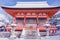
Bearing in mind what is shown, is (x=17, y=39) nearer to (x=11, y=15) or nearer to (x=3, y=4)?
(x=11, y=15)

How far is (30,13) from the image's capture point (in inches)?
118

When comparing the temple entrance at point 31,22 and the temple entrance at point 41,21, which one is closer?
the temple entrance at point 41,21

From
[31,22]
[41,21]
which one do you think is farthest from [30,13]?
[41,21]

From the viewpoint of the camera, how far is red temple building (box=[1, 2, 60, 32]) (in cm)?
284

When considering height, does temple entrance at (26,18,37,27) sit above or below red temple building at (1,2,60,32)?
below

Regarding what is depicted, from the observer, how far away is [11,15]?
2.76 m

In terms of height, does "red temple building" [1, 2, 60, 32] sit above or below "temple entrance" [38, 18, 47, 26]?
above

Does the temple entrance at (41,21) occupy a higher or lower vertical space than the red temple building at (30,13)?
lower

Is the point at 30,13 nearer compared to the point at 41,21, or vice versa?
the point at 41,21

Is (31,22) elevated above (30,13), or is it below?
below

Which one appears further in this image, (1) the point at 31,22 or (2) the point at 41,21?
(1) the point at 31,22

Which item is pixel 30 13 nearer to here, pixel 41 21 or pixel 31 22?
pixel 31 22

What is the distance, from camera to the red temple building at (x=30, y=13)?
9.32ft

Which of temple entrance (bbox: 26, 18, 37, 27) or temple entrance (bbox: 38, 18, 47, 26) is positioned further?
temple entrance (bbox: 26, 18, 37, 27)
